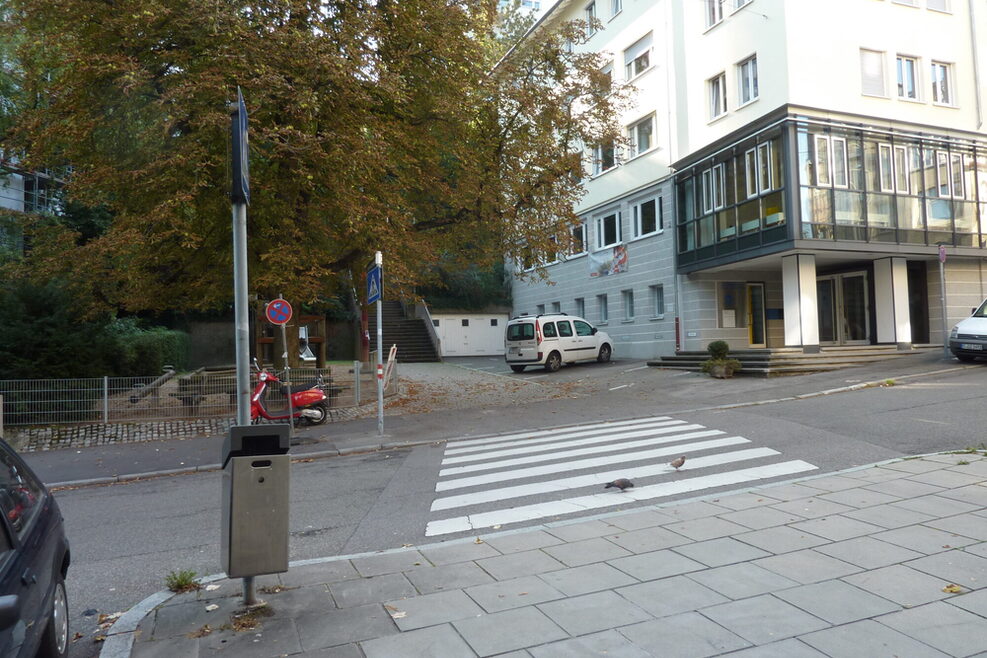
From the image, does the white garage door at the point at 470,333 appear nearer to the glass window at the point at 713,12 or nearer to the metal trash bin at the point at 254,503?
the glass window at the point at 713,12

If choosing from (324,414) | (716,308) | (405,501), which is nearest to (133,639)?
(405,501)

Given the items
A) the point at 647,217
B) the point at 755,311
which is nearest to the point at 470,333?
the point at 647,217

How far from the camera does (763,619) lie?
3.78 meters

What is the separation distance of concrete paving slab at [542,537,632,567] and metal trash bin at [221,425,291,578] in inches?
74.3

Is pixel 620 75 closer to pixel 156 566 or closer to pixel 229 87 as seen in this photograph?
pixel 229 87

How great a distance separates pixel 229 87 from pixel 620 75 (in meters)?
20.7

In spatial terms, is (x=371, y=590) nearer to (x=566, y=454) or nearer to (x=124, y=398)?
(x=566, y=454)

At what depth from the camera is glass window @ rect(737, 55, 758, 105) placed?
21547mm

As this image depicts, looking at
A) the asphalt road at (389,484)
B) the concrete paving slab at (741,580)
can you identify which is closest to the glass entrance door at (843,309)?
the asphalt road at (389,484)

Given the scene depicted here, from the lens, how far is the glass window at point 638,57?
27117mm

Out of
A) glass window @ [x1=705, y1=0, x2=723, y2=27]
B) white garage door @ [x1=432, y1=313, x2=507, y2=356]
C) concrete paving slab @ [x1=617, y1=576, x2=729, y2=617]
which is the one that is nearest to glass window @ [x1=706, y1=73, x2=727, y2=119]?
glass window @ [x1=705, y1=0, x2=723, y2=27]

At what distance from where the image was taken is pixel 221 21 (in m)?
11.0

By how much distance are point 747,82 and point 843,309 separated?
803 centimetres

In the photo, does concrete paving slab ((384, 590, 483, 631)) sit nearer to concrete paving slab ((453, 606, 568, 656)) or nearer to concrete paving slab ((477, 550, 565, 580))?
concrete paving slab ((453, 606, 568, 656))
